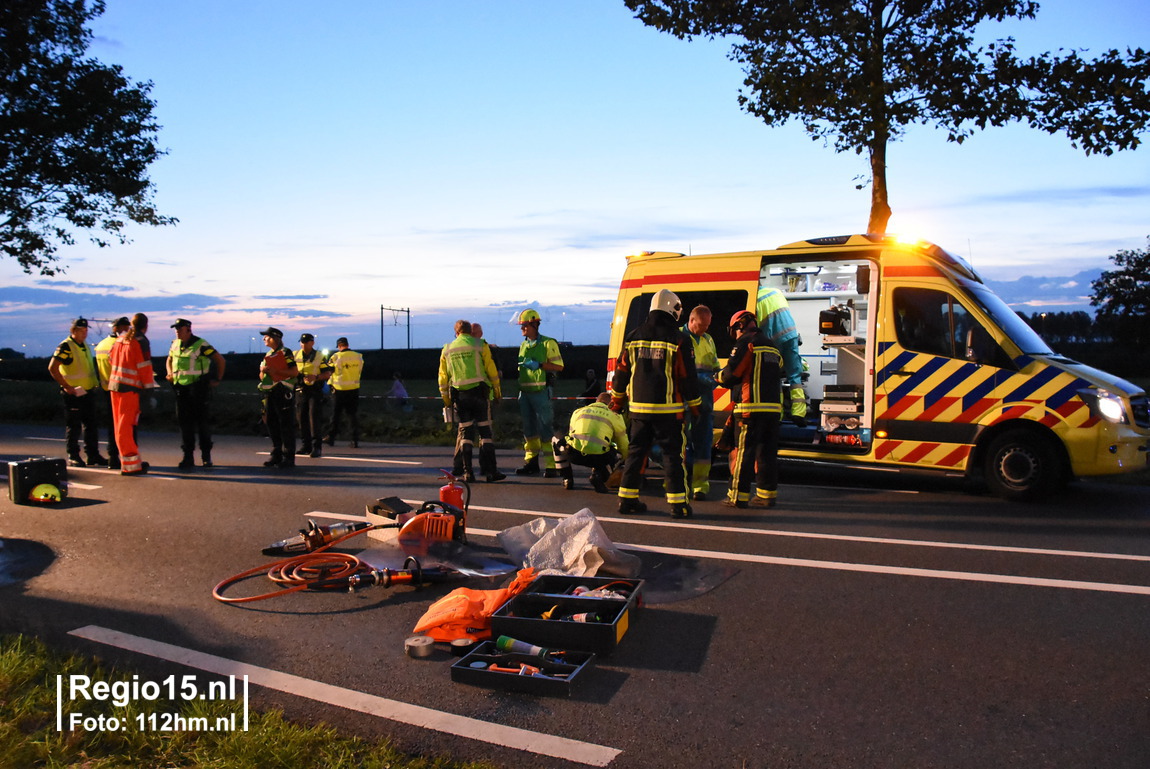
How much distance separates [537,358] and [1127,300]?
146 ft

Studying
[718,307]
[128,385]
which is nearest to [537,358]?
[718,307]

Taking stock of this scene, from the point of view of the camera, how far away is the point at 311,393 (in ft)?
43.2

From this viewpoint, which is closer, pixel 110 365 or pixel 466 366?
pixel 466 366

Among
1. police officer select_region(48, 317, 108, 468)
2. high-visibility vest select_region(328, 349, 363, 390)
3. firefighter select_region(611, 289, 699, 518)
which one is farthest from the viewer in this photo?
high-visibility vest select_region(328, 349, 363, 390)

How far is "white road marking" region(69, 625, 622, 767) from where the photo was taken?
3309mm

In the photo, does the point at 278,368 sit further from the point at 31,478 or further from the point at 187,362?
the point at 31,478

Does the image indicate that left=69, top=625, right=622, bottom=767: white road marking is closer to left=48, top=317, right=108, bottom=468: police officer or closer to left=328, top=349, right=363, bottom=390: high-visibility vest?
left=48, top=317, right=108, bottom=468: police officer

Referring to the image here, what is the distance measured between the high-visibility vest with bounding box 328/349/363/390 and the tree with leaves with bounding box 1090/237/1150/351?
140ft

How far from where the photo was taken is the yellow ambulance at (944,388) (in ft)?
26.4

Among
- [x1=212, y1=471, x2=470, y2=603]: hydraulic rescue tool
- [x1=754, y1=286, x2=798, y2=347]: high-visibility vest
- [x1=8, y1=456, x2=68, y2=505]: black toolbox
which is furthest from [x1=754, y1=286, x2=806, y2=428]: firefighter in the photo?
[x1=8, y1=456, x2=68, y2=505]: black toolbox

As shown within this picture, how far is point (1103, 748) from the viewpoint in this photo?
3262 millimetres

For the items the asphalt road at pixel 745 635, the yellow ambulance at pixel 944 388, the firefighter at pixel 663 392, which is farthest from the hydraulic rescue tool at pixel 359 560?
the yellow ambulance at pixel 944 388

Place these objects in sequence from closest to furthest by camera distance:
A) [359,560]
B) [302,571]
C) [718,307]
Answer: [302,571] → [359,560] → [718,307]

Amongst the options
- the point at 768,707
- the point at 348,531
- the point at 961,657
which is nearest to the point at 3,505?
the point at 348,531
